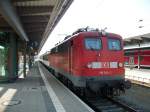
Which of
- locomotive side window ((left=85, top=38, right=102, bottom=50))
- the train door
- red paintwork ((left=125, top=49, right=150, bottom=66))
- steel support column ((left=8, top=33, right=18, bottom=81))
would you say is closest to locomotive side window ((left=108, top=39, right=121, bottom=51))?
locomotive side window ((left=85, top=38, right=102, bottom=50))

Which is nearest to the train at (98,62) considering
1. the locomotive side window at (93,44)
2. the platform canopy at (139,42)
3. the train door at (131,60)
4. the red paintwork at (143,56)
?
the locomotive side window at (93,44)

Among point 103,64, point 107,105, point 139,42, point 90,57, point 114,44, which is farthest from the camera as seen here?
point 139,42

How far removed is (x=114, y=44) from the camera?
47.8ft

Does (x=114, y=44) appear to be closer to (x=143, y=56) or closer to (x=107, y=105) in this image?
(x=107, y=105)

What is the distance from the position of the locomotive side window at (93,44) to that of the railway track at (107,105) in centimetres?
231

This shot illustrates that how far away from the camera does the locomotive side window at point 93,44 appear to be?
1414 cm

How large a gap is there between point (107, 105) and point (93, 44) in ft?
8.99

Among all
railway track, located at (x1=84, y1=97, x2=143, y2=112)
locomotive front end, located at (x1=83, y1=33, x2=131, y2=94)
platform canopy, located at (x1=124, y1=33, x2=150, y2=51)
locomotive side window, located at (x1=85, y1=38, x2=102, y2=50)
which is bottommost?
railway track, located at (x1=84, y1=97, x2=143, y2=112)

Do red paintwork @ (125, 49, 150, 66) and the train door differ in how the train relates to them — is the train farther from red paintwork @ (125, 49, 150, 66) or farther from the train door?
the train door

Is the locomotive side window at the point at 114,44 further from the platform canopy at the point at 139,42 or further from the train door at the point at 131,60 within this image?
the train door at the point at 131,60

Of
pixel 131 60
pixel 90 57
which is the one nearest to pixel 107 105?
pixel 90 57

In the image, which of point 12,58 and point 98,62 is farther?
point 12,58

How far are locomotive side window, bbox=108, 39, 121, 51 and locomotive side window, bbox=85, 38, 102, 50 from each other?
0.47 meters

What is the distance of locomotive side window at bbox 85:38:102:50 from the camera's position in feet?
46.4
